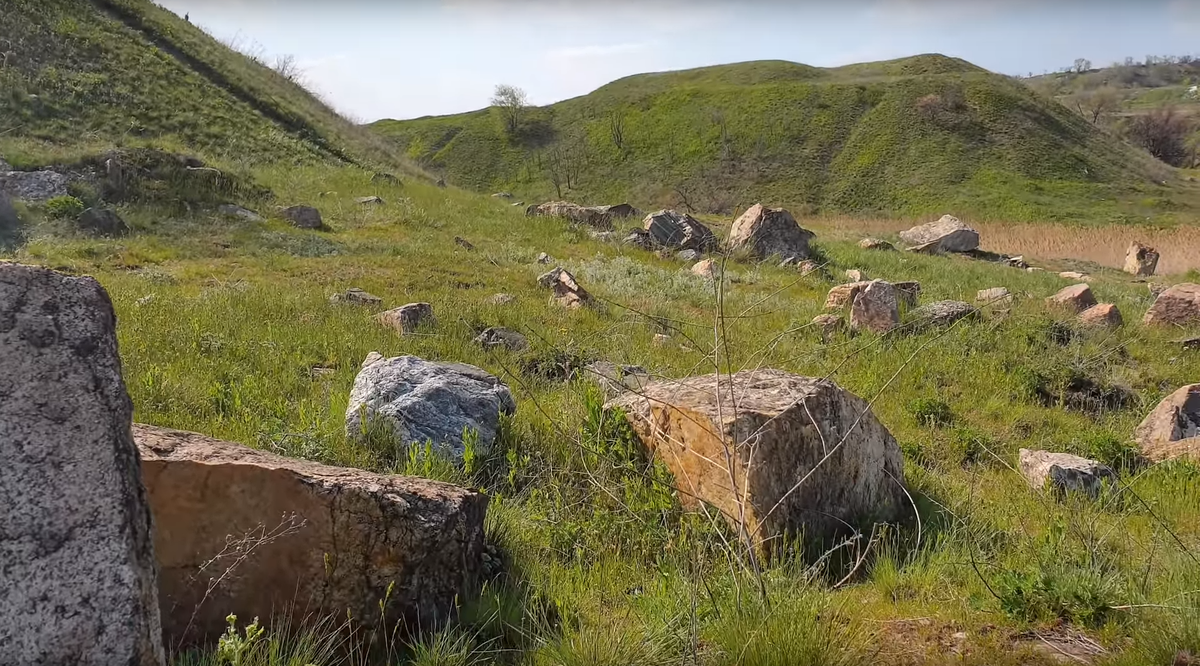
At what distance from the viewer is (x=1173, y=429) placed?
510 centimetres

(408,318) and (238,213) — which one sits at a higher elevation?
(238,213)

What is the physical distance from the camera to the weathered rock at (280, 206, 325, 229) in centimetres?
1449

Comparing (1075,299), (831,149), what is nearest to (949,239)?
(1075,299)

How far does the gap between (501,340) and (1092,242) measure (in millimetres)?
24772

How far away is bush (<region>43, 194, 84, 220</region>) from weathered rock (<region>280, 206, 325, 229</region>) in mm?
3524

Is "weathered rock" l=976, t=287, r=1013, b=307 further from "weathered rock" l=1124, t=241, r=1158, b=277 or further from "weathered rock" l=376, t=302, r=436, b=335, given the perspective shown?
"weathered rock" l=1124, t=241, r=1158, b=277

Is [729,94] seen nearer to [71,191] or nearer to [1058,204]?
[1058,204]

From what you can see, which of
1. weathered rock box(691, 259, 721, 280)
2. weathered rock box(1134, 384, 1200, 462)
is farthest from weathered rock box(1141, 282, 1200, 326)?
weathered rock box(691, 259, 721, 280)

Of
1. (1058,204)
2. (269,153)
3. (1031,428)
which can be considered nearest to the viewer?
(1031,428)

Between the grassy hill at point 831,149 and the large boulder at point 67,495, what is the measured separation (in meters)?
38.0

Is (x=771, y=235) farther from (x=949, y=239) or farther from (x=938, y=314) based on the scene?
(x=949, y=239)

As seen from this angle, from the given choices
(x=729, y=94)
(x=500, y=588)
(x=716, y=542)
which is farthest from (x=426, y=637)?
(x=729, y=94)

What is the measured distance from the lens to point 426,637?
7.33ft

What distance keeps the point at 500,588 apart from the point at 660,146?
5437cm
